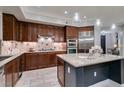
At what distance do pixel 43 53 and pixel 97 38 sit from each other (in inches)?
150

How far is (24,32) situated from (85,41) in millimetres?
3894

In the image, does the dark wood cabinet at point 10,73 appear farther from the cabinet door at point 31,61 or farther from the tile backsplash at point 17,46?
the cabinet door at point 31,61

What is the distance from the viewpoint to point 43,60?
5672 mm

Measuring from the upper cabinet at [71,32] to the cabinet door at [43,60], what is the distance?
1898mm

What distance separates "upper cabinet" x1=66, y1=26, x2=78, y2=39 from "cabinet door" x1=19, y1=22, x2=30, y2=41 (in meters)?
2.40

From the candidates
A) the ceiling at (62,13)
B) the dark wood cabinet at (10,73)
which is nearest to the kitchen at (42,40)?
the ceiling at (62,13)

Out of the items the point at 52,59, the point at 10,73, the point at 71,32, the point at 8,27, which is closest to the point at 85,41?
the point at 71,32

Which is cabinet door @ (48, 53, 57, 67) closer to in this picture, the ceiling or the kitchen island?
the ceiling

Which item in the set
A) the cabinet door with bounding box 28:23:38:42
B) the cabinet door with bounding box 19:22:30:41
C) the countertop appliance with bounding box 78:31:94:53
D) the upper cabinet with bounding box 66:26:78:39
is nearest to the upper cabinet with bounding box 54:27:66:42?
the upper cabinet with bounding box 66:26:78:39

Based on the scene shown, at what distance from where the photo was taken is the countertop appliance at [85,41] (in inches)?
273

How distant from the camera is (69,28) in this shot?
655 centimetres

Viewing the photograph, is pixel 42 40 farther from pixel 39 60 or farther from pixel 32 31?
pixel 39 60

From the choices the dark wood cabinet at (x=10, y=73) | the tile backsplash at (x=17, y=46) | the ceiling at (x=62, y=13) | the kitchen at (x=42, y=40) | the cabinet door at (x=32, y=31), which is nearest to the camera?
the dark wood cabinet at (x=10, y=73)
